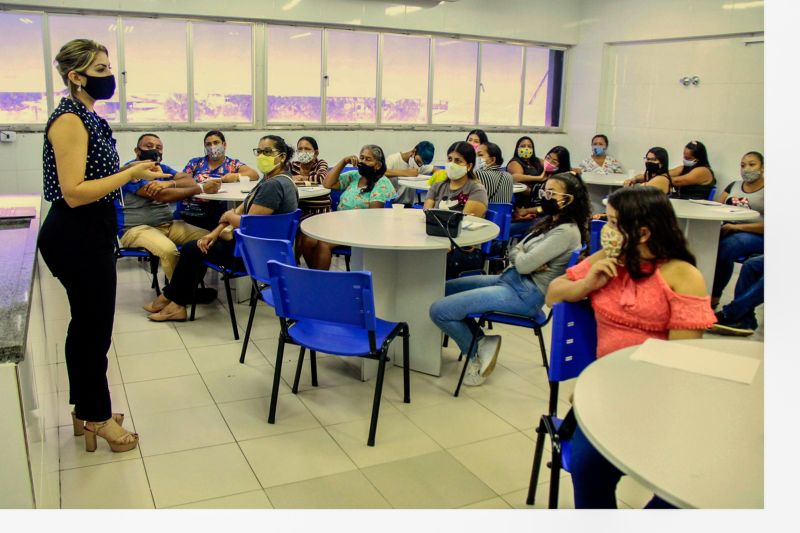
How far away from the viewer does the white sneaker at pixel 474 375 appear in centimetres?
364

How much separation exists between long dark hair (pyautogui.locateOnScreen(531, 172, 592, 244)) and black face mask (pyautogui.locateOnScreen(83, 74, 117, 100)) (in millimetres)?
1922

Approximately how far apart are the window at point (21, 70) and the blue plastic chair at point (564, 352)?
6.36m

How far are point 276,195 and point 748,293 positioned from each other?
10.4 feet

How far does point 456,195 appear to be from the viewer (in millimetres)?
4570

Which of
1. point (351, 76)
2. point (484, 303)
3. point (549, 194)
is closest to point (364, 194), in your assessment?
point (484, 303)

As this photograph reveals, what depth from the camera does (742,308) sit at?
4.74 m

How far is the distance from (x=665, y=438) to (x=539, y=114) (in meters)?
8.85

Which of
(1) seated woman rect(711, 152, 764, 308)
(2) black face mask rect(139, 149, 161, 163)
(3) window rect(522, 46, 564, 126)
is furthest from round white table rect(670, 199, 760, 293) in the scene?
(3) window rect(522, 46, 564, 126)

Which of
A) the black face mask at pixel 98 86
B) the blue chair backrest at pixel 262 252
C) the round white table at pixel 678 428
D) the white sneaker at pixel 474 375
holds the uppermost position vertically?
the black face mask at pixel 98 86

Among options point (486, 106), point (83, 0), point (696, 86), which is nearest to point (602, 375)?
point (83, 0)

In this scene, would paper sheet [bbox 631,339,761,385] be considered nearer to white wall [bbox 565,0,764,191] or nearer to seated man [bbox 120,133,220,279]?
seated man [bbox 120,133,220,279]

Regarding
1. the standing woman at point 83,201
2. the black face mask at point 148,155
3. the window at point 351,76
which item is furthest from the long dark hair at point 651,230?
the window at point 351,76

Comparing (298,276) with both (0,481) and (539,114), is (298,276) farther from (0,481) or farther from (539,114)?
(539,114)

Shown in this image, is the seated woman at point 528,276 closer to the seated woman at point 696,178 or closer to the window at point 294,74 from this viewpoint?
the seated woman at point 696,178
